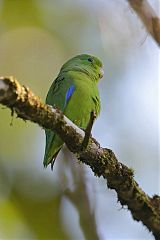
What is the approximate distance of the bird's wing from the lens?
175 inches

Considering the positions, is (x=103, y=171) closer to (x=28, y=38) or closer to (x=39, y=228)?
(x=39, y=228)

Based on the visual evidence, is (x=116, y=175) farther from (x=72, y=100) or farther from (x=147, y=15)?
(x=72, y=100)

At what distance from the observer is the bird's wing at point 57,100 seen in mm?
4433

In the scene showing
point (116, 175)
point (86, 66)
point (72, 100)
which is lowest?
point (116, 175)

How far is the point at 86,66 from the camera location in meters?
5.14

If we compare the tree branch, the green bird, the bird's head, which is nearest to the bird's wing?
the green bird

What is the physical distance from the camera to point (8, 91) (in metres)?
2.59

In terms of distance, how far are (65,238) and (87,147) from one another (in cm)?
245

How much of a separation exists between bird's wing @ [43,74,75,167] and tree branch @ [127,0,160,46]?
3.39ft

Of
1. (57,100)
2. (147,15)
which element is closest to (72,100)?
(57,100)

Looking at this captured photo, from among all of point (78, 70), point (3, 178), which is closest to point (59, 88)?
point (78, 70)

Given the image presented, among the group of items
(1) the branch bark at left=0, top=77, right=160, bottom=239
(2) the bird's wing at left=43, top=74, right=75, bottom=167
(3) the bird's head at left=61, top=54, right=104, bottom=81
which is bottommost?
(1) the branch bark at left=0, top=77, right=160, bottom=239

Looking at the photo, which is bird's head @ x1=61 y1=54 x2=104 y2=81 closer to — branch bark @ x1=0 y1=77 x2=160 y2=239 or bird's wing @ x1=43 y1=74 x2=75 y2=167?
bird's wing @ x1=43 y1=74 x2=75 y2=167

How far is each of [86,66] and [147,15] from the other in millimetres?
1490
